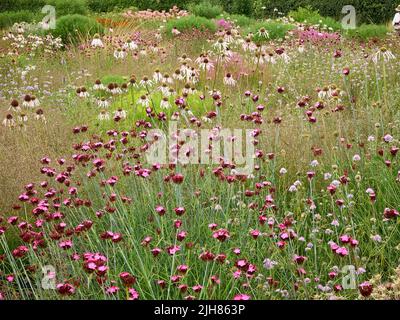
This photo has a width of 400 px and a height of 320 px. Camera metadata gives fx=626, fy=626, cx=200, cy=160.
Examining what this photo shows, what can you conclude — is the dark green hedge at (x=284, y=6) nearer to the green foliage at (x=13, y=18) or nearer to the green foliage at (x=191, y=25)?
the green foliage at (x=13, y=18)

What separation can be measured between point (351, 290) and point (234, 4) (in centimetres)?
1675

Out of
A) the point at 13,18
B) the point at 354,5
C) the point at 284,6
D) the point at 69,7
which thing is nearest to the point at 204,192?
the point at 13,18

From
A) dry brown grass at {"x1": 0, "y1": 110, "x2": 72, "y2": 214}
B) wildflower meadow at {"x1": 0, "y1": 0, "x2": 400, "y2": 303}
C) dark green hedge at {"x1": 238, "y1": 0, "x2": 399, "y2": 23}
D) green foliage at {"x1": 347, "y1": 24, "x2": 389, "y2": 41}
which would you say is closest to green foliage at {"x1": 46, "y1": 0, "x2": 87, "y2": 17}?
dark green hedge at {"x1": 238, "y1": 0, "x2": 399, "y2": 23}

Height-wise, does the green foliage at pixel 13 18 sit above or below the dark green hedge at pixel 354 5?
above

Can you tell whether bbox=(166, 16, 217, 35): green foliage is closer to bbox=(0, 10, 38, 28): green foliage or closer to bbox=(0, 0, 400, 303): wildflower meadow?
bbox=(0, 0, 400, 303): wildflower meadow

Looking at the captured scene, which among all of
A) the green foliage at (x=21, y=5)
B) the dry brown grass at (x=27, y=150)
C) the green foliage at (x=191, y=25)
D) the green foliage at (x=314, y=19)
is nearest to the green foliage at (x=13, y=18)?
the green foliage at (x=21, y=5)

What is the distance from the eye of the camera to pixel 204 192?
403 centimetres

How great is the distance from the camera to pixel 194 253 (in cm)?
325

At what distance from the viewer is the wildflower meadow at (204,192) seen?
2979 millimetres

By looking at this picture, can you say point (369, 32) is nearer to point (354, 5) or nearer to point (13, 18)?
point (354, 5)

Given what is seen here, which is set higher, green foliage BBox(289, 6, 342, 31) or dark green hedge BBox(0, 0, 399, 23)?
green foliage BBox(289, 6, 342, 31)

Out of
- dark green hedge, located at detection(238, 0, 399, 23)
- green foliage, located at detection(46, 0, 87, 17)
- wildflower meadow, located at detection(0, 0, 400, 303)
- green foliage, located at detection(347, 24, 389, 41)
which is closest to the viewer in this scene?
wildflower meadow, located at detection(0, 0, 400, 303)

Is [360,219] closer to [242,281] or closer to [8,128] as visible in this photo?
[242,281]

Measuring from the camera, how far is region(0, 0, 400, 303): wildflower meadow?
117 inches
